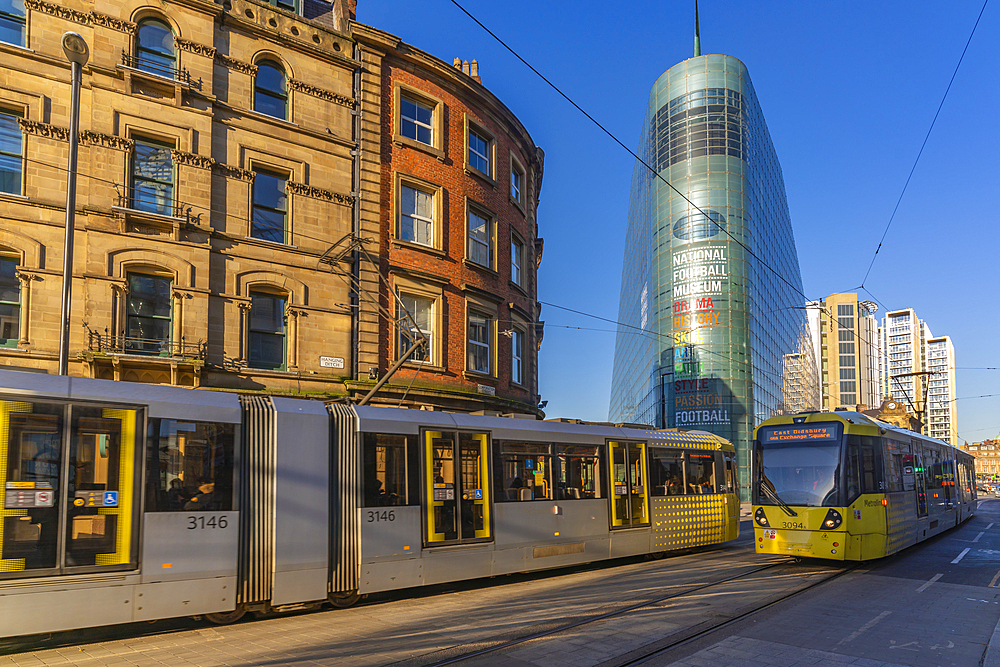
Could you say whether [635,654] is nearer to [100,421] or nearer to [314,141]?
[100,421]

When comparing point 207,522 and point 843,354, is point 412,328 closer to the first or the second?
point 207,522

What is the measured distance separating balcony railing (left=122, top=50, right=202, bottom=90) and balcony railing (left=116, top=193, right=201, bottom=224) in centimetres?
292

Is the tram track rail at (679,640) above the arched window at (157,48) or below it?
below

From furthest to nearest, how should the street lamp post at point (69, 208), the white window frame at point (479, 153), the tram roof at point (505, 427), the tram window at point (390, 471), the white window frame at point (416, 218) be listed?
the white window frame at point (479, 153), the white window frame at point (416, 218), the tram roof at point (505, 427), the tram window at point (390, 471), the street lamp post at point (69, 208)

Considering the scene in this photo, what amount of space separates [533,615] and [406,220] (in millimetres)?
13613

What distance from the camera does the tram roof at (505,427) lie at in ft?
38.1

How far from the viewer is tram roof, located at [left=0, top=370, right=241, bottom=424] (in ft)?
27.8

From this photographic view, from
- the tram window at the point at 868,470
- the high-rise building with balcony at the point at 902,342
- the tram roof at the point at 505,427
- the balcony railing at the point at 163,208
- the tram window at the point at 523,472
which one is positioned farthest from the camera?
the high-rise building with balcony at the point at 902,342

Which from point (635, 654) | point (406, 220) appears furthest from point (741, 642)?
point (406, 220)

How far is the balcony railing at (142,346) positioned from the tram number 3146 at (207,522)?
7425mm

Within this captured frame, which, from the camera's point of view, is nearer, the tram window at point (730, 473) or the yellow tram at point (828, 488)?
the yellow tram at point (828, 488)

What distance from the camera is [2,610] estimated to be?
780 cm

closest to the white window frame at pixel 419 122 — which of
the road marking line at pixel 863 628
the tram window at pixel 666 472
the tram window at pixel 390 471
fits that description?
the tram window at pixel 666 472

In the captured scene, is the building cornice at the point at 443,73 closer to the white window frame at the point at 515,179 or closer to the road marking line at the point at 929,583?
the white window frame at the point at 515,179
